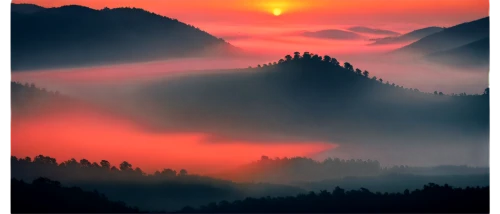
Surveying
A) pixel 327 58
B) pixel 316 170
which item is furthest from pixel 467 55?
pixel 316 170

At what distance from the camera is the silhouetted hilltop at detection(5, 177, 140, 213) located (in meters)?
21.9

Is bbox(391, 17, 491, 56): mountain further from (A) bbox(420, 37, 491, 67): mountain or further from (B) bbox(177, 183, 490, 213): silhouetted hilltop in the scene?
(B) bbox(177, 183, 490, 213): silhouetted hilltop

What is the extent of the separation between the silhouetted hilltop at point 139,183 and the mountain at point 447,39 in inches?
298

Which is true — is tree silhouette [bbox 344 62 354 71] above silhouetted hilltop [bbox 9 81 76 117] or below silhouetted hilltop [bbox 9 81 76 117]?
above

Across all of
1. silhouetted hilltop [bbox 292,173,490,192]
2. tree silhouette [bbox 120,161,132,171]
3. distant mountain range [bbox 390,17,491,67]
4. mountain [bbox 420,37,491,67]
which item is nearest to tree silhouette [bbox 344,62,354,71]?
distant mountain range [bbox 390,17,491,67]

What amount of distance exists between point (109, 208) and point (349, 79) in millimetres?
13273

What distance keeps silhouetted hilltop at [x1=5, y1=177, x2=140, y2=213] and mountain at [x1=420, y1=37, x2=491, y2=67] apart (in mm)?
12673

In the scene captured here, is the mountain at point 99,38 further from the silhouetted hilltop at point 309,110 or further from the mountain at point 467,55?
the mountain at point 467,55

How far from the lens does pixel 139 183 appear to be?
24.3 meters

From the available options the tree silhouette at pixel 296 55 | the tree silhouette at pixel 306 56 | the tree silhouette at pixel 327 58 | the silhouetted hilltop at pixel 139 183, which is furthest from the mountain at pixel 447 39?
the silhouetted hilltop at pixel 139 183

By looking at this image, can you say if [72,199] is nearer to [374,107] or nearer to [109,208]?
[109,208]

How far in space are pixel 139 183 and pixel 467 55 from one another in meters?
13.0

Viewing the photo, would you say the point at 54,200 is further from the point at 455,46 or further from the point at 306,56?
the point at 455,46

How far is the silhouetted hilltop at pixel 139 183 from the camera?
23469 millimetres
